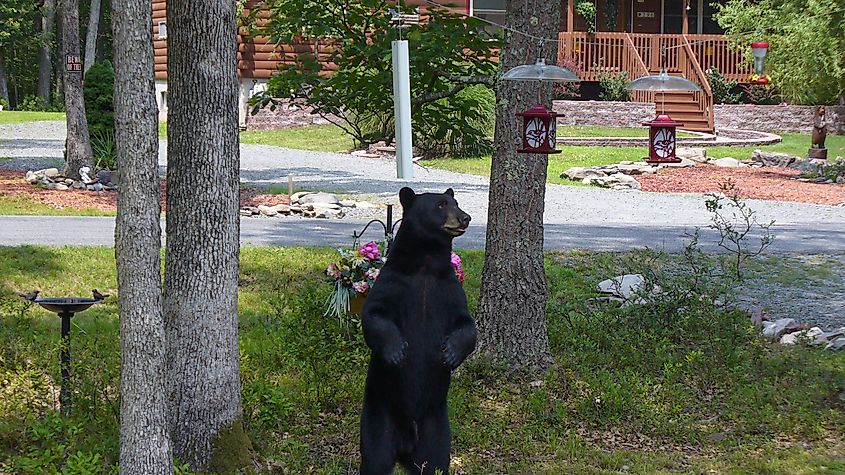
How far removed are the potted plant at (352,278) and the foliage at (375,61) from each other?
904mm

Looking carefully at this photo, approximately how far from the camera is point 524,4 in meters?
7.32

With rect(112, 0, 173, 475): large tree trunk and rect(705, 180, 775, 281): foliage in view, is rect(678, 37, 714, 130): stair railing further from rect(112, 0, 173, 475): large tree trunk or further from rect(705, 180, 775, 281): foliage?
rect(112, 0, 173, 475): large tree trunk

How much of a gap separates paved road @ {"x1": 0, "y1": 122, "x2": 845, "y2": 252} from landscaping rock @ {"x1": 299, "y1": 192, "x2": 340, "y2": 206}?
1.03 metres

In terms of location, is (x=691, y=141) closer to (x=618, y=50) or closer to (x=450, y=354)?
(x=618, y=50)

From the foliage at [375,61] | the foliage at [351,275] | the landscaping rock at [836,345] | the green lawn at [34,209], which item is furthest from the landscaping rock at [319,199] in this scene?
the landscaping rock at [836,345]

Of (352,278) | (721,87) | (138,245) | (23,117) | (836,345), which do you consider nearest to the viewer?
(138,245)

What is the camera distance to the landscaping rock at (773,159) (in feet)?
79.0

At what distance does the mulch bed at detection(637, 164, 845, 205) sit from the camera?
19172mm

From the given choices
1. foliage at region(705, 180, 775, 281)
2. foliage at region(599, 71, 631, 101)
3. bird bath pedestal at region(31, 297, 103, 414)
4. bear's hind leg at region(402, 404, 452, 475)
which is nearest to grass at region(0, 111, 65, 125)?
foliage at region(599, 71, 631, 101)

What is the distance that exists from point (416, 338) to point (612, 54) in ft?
92.3

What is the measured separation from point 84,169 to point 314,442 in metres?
12.5

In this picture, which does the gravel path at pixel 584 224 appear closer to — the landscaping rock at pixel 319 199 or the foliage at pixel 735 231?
the foliage at pixel 735 231

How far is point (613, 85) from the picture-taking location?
31078mm

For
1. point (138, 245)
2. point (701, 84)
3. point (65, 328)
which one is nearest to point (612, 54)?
point (701, 84)
